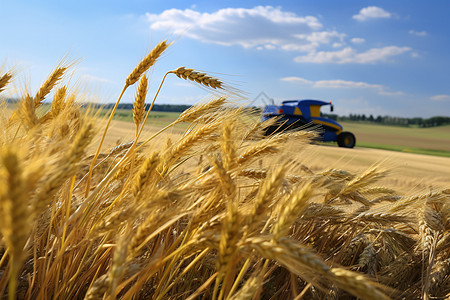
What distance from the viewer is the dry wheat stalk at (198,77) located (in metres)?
1.50

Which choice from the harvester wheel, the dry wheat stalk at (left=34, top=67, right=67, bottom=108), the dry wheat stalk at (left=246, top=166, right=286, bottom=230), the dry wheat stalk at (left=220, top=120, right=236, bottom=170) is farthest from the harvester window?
the dry wheat stalk at (left=246, top=166, right=286, bottom=230)

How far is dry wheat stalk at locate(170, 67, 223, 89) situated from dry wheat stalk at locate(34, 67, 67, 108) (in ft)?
1.81

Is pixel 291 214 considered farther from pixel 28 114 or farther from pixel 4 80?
pixel 4 80

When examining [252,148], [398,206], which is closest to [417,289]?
[398,206]

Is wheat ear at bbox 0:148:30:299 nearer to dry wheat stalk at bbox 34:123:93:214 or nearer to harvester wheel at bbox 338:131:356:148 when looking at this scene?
dry wheat stalk at bbox 34:123:93:214

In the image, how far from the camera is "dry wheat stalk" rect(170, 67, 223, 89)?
1496mm

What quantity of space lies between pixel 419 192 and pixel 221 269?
1312 mm

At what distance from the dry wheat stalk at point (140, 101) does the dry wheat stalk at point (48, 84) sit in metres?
0.45

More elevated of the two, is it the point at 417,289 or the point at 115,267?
the point at 115,267

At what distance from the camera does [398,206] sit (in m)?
1.51

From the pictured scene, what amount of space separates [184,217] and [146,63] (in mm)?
672

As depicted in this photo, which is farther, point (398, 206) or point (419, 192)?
point (419, 192)

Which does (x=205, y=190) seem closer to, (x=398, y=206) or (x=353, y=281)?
(x=353, y=281)

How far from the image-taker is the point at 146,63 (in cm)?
142
